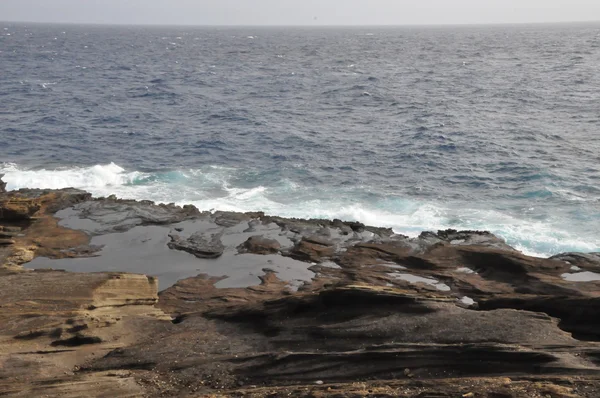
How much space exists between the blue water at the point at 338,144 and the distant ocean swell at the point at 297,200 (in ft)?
0.46

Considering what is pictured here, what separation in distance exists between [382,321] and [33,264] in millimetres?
17520

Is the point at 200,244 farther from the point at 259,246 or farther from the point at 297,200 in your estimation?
the point at 297,200

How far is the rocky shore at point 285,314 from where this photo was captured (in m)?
14.3

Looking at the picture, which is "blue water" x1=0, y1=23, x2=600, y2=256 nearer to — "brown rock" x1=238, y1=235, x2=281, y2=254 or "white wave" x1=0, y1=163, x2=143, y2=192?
"white wave" x1=0, y1=163, x2=143, y2=192

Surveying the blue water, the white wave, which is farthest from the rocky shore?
the white wave

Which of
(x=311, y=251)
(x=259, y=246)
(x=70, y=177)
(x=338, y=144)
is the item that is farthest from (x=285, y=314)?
(x=338, y=144)

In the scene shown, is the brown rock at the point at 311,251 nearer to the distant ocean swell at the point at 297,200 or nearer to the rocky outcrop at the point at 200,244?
the rocky outcrop at the point at 200,244

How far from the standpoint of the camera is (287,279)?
26.8 m

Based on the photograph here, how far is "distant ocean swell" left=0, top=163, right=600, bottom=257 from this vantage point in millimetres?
34531

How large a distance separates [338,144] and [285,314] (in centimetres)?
3726

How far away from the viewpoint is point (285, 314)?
18562 millimetres

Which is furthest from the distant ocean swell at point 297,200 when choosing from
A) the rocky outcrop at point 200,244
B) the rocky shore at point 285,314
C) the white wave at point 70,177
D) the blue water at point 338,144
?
the rocky outcrop at point 200,244

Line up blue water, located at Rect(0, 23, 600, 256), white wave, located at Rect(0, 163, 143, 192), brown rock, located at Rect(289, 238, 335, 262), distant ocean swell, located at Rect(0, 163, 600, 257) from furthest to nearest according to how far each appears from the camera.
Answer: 1. white wave, located at Rect(0, 163, 143, 192)
2. blue water, located at Rect(0, 23, 600, 256)
3. distant ocean swell, located at Rect(0, 163, 600, 257)
4. brown rock, located at Rect(289, 238, 335, 262)

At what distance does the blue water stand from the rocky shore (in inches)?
267
